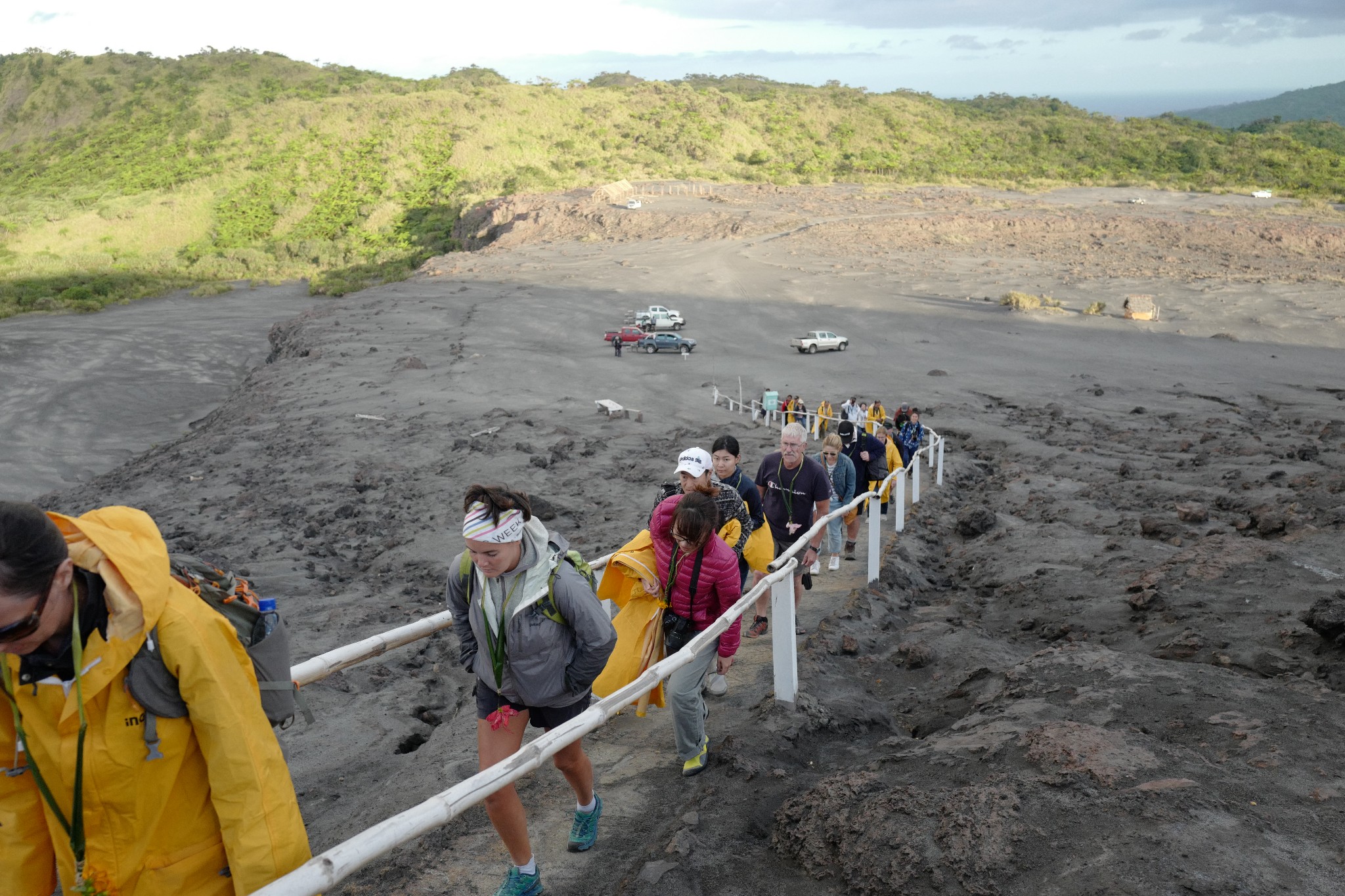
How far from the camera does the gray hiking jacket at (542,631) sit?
3.66 meters

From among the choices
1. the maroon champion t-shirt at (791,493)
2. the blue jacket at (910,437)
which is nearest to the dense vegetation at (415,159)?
the blue jacket at (910,437)

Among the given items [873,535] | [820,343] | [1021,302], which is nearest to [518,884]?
[873,535]

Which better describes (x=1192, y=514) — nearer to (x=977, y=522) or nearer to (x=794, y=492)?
(x=977, y=522)

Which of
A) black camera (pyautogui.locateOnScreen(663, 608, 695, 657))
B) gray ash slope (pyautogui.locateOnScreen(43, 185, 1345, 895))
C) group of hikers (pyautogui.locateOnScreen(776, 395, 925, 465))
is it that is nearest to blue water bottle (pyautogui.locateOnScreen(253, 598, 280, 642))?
gray ash slope (pyautogui.locateOnScreen(43, 185, 1345, 895))

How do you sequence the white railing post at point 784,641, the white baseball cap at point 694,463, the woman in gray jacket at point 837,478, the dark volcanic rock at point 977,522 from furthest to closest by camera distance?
1. the dark volcanic rock at point 977,522
2. the woman in gray jacket at point 837,478
3. the white baseball cap at point 694,463
4. the white railing post at point 784,641

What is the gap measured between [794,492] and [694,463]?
2.33m

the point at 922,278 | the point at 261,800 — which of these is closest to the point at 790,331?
the point at 922,278

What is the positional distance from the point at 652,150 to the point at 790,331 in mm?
59423

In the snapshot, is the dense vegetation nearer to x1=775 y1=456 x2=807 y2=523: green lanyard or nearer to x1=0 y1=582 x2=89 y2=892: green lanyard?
x1=775 y1=456 x2=807 y2=523: green lanyard

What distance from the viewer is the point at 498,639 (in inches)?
146

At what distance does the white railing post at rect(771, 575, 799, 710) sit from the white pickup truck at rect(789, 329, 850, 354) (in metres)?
29.5

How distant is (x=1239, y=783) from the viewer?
360 centimetres

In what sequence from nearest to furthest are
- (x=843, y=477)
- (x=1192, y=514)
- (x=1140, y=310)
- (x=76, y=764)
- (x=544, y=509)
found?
(x=76, y=764)
(x=843, y=477)
(x=1192, y=514)
(x=544, y=509)
(x=1140, y=310)

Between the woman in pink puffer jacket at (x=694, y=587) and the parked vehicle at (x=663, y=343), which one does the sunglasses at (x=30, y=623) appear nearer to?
the woman in pink puffer jacket at (x=694, y=587)
